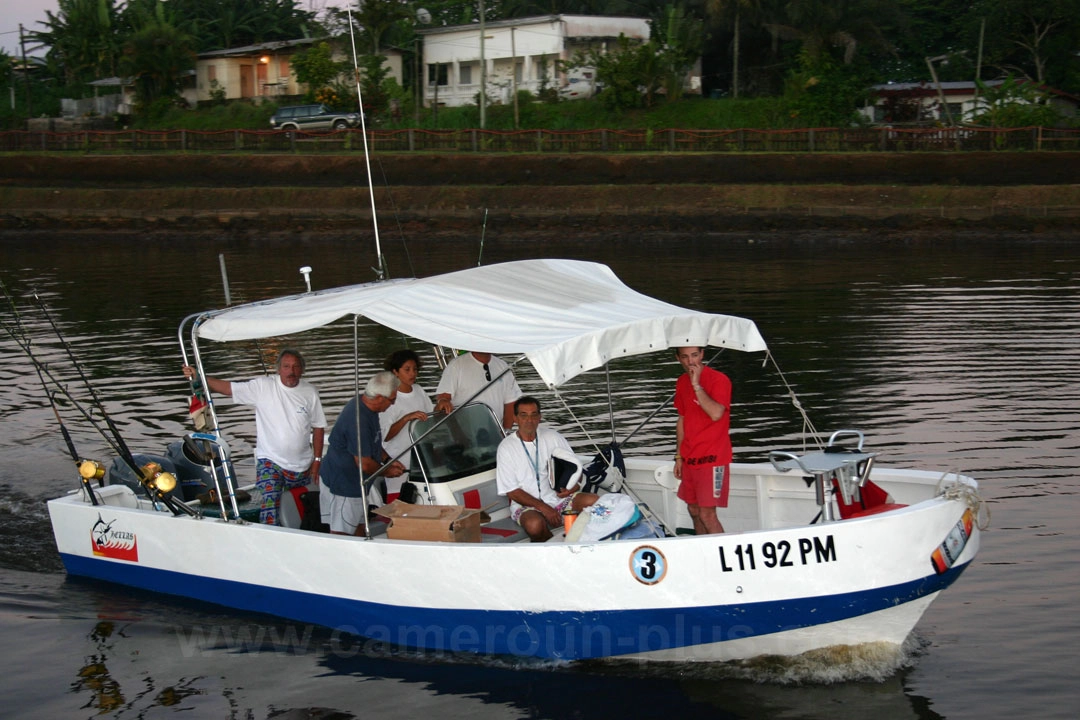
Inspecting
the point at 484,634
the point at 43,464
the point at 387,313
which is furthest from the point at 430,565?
the point at 43,464

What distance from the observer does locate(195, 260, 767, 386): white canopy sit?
6.90 meters

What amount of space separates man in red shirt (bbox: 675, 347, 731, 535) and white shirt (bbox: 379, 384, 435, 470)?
2267 millimetres

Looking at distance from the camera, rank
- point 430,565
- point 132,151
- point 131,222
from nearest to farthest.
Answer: point 430,565, point 131,222, point 132,151

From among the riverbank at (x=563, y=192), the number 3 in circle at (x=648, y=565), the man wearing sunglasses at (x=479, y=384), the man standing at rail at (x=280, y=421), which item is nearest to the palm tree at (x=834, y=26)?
the riverbank at (x=563, y=192)

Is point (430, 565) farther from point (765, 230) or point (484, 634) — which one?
point (765, 230)

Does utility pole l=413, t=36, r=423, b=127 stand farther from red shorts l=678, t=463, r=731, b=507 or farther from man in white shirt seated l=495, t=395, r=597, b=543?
red shorts l=678, t=463, r=731, b=507

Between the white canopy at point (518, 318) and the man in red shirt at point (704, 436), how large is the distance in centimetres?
21

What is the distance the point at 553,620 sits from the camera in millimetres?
7137

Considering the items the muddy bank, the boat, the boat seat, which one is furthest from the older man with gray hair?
the muddy bank

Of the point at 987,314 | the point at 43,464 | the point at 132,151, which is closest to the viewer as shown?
the point at 43,464

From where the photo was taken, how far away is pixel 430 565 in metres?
7.32

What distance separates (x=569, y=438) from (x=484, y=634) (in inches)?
227

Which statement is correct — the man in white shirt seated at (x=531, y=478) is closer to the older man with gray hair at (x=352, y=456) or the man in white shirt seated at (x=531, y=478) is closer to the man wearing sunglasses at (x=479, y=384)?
the older man with gray hair at (x=352, y=456)

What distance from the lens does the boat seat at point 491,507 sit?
26.9 ft
